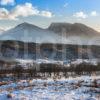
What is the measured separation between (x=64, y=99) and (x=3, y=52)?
169 meters

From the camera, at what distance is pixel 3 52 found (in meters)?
188

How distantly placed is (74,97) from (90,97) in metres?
1.30

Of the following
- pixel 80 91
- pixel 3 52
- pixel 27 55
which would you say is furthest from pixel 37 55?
pixel 80 91

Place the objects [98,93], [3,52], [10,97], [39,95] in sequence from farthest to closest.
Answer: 1. [3,52]
2. [98,93]
3. [39,95]
4. [10,97]

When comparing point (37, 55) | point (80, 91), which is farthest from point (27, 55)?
point (80, 91)

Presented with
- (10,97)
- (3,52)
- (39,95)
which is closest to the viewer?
(10,97)

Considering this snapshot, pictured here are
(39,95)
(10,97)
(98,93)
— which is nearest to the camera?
(10,97)

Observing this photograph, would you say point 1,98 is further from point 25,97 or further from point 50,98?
point 50,98

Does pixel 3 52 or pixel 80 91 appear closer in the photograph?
Result: pixel 80 91

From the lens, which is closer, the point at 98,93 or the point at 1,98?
the point at 1,98

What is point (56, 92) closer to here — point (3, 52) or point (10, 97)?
point (10, 97)

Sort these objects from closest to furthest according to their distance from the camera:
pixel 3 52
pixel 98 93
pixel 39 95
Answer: pixel 39 95
pixel 98 93
pixel 3 52

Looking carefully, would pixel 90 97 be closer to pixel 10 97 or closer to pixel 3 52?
pixel 10 97

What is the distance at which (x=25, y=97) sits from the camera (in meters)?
22.6
